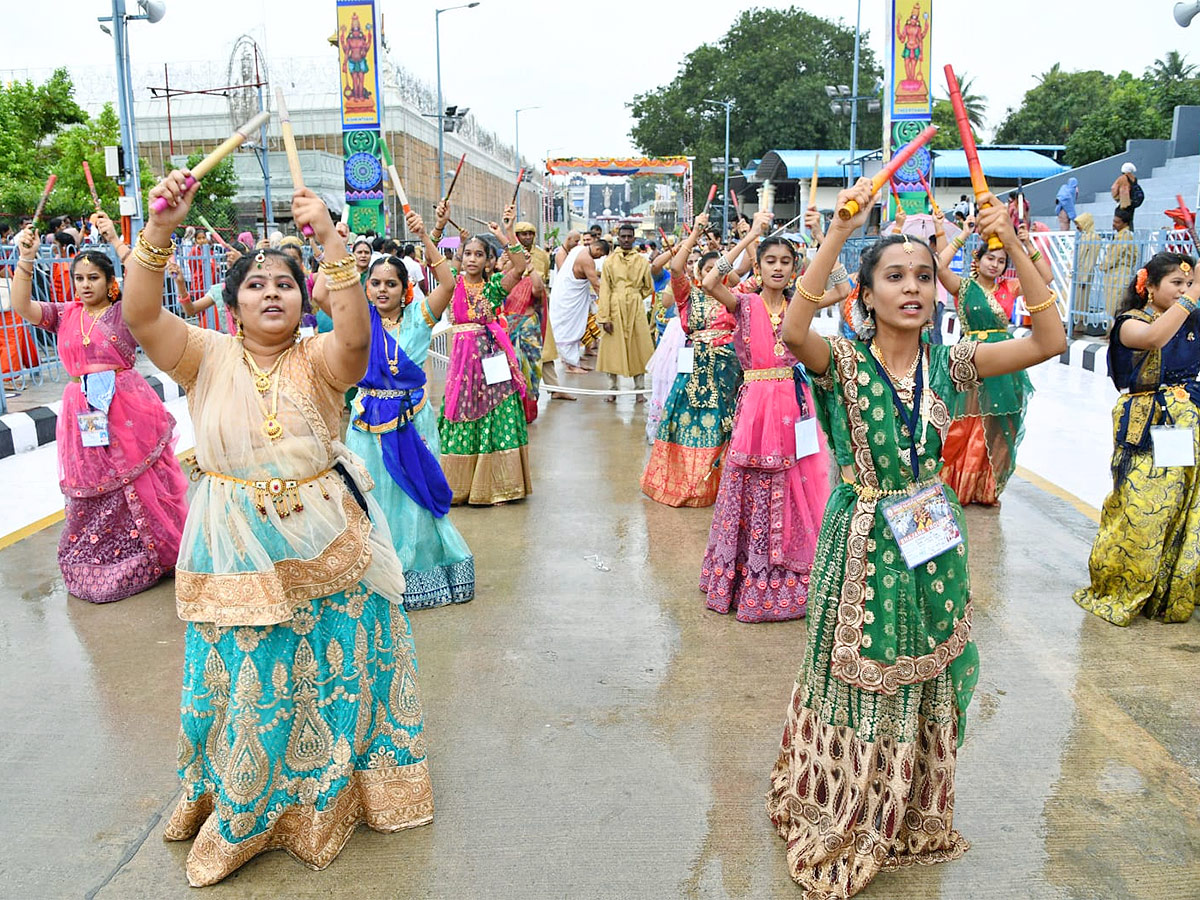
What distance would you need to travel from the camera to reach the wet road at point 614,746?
2.84 meters

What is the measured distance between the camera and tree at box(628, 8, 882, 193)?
44.9m

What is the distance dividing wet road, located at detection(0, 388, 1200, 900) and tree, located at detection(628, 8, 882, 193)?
135 ft

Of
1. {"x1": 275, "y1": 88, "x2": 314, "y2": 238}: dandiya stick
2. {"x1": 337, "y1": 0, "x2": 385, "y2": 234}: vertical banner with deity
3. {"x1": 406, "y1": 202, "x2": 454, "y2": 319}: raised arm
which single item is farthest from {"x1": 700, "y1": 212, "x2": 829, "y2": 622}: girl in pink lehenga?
{"x1": 337, "y1": 0, "x2": 385, "y2": 234}: vertical banner with deity

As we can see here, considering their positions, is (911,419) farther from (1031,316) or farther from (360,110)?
(360,110)

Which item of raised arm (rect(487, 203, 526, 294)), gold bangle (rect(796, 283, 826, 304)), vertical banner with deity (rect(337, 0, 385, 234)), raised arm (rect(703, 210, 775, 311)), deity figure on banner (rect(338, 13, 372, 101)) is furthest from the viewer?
deity figure on banner (rect(338, 13, 372, 101))

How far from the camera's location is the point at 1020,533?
19.9 ft

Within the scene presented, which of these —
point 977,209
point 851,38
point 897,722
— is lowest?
point 897,722

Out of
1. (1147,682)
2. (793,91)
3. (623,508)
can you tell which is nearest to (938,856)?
(1147,682)

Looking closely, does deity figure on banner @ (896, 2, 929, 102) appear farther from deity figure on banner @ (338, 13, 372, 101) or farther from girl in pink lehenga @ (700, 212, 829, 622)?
girl in pink lehenga @ (700, 212, 829, 622)

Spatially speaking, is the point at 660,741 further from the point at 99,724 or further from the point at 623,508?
the point at 623,508

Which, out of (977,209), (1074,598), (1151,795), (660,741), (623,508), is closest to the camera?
(977,209)

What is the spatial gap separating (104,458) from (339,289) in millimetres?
3184

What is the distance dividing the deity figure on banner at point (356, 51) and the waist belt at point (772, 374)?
10.0 m

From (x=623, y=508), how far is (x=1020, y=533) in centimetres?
254
